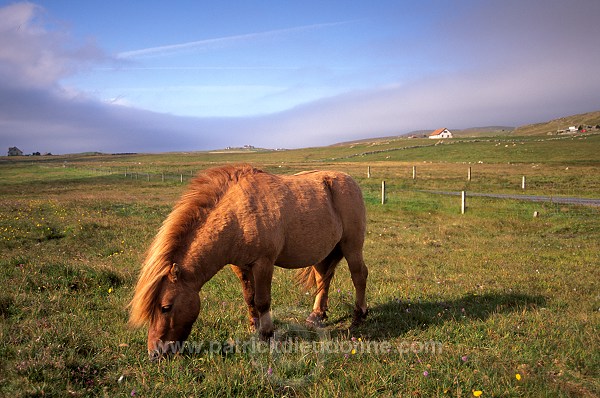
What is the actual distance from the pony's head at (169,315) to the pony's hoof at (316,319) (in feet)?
6.89

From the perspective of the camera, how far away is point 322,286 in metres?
5.96

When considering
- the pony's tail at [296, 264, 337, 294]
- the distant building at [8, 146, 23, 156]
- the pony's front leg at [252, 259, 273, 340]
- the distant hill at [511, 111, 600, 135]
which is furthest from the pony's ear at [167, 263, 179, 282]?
the distant building at [8, 146, 23, 156]

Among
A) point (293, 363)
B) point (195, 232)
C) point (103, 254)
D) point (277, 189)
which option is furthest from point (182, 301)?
point (103, 254)

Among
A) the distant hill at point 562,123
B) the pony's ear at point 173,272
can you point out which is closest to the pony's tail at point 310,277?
the pony's ear at point 173,272

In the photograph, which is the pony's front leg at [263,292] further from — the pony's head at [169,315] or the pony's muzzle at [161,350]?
the pony's muzzle at [161,350]

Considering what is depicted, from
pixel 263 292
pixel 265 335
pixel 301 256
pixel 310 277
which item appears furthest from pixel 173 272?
pixel 310 277

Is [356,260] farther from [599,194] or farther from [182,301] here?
[599,194]

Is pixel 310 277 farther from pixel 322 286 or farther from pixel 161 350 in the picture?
pixel 161 350

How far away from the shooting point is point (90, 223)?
13281mm

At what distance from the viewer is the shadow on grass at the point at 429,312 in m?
5.35

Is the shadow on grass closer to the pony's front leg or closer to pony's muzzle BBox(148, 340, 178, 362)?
the pony's front leg

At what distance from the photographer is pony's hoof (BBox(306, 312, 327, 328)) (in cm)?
551

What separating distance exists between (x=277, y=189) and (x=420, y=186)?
1169 inches

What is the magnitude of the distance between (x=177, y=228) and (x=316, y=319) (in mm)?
2666
